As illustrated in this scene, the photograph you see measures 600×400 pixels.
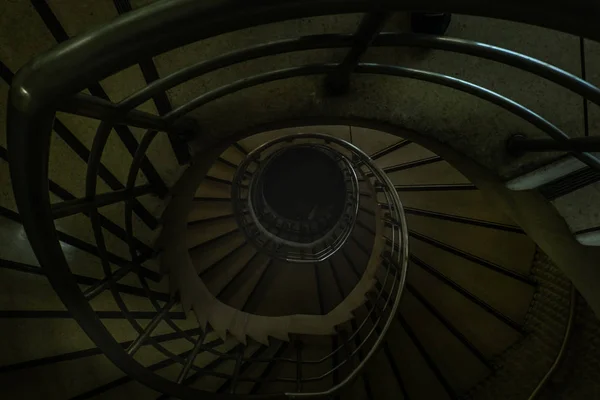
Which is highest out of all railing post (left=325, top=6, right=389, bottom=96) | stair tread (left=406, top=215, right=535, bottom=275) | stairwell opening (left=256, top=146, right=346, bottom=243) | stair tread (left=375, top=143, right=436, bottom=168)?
stairwell opening (left=256, top=146, right=346, bottom=243)

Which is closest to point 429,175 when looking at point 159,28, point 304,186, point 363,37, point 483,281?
point 483,281

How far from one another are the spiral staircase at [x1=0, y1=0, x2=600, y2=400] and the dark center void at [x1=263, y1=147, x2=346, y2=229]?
2996 millimetres

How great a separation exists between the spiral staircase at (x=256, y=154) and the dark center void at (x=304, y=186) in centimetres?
300

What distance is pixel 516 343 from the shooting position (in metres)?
3.45

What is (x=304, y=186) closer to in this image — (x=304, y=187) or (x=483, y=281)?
(x=304, y=187)

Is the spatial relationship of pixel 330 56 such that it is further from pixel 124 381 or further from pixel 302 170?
pixel 302 170

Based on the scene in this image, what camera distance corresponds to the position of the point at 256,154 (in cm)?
454

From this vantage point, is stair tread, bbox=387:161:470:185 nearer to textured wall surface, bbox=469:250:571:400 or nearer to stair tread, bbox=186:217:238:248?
textured wall surface, bbox=469:250:571:400

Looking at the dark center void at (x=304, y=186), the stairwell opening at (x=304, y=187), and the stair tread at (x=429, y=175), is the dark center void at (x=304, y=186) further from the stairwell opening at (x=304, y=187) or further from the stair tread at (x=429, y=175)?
the stair tread at (x=429, y=175)

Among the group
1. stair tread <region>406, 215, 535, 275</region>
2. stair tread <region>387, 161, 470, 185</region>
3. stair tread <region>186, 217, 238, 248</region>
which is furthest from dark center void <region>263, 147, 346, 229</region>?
stair tread <region>406, 215, 535, 275</region>

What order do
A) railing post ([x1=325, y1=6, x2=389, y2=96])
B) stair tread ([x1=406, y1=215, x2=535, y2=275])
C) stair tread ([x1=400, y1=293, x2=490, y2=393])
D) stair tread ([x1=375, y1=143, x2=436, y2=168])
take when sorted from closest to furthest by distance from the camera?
railing post ([x1=325, y1=6, x2=389, y2=96]) < stair tread ([x1=406, y1=215, x2=535, y2=275]) < stair tread ([x1=400, y1=293, x2=490, y2=393]) < stair tread ([x1=375, y1=143, x2=436, y2=168])

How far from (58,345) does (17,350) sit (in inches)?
7.9

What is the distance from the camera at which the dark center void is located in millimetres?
7605

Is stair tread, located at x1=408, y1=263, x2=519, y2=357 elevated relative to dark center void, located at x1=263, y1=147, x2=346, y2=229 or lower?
lower
